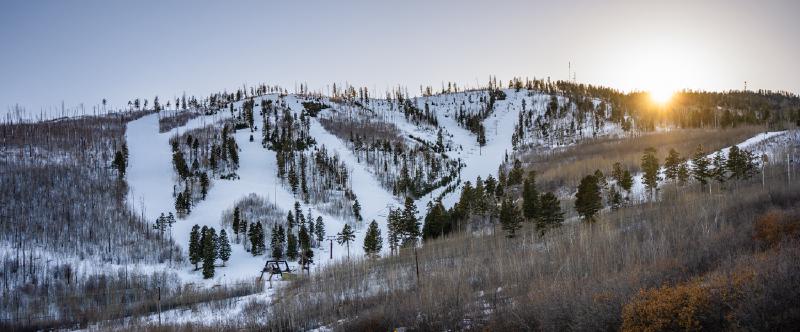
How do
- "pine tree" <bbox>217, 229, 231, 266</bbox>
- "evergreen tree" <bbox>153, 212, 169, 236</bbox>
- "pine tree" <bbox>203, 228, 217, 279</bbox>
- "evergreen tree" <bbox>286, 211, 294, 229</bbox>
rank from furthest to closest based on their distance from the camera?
"evergreen tree" <bbox>286, 211, 294, 229</bbox> < "evergreen tree" <bbox>153, 212, 169, 236</bbox> < "pine tree" <bbox>217, 229, 231, 266</bbox> < "pine tree" <bbox>203, 228, 217, 279</bbox>

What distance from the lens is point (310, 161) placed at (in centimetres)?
8850

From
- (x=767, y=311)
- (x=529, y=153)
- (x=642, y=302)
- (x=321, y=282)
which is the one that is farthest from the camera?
(x=529, y=153)

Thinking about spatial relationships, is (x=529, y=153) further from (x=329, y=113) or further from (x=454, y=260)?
(x=454, y=260)

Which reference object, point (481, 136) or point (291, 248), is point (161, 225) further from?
point (481, 136)

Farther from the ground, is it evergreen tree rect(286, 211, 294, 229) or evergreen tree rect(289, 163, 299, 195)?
evergreen tree rect(289, 163, 299, 195)

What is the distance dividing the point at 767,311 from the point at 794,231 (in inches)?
298

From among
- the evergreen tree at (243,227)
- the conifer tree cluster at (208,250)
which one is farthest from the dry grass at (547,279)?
the evergreen tree at (243,227)

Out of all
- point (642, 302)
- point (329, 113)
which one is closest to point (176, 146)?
point (329, 113)

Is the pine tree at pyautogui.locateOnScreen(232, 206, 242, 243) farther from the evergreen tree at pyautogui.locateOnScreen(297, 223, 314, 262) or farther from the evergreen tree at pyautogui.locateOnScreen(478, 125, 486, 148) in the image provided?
the evergreen tree at pyautogui.locateOnScreen(478, 125, 486, 148)

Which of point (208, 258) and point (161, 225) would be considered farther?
point (161, 225)

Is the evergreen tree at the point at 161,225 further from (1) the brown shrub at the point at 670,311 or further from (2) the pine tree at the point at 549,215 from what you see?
(1) the brown shrub at the point at 670,311

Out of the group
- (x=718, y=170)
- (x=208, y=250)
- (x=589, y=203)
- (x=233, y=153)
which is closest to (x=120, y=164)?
(x=233, y=153)

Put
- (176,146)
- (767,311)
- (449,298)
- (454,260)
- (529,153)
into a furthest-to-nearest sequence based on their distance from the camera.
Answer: (529,153), (176,146), (454,260), (449,298), (767,311)

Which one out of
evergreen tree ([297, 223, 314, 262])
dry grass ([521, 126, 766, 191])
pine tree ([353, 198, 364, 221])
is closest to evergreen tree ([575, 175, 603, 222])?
dry grass ([521, 126, 766, 191])
